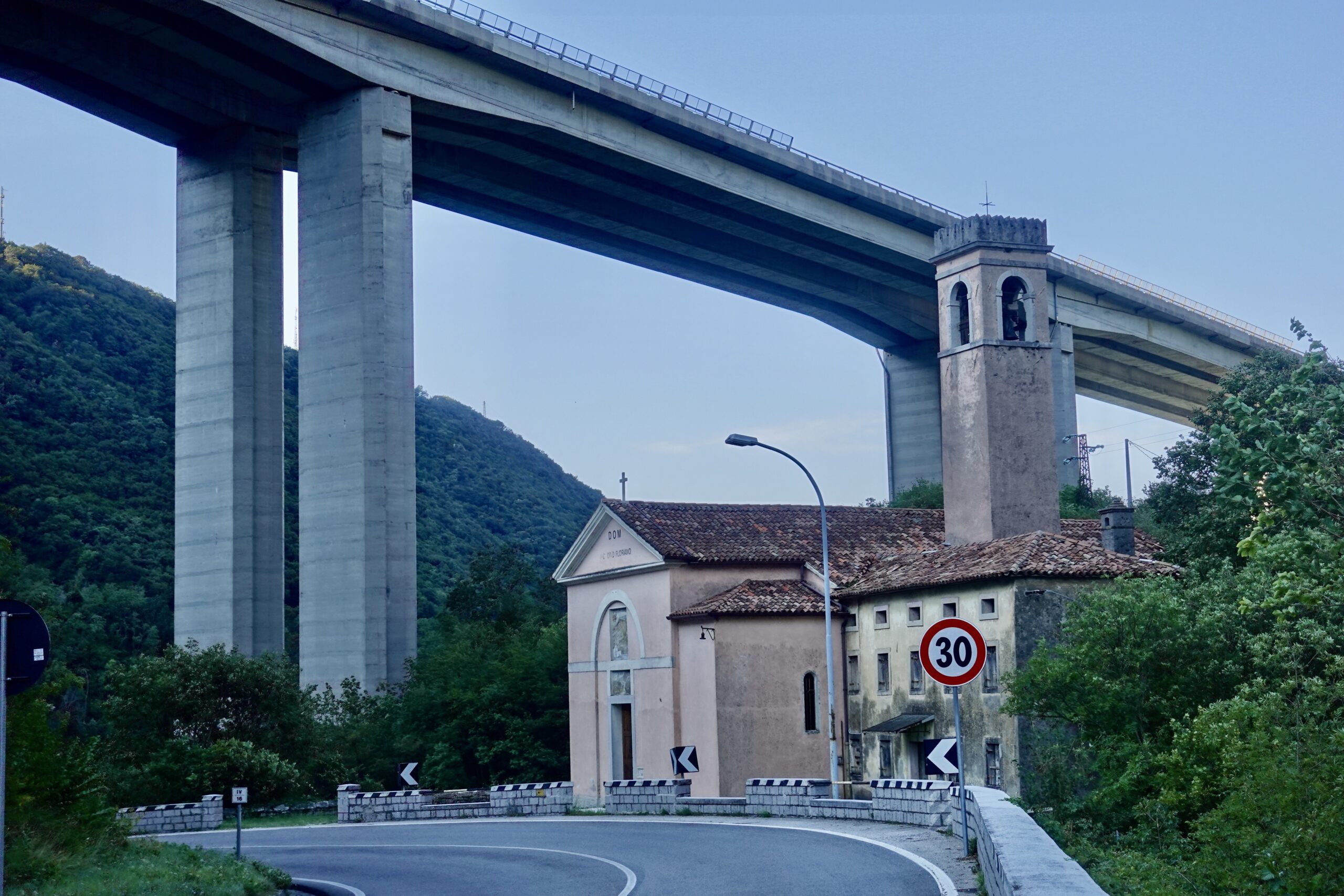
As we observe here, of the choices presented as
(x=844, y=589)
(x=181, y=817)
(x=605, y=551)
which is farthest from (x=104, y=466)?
(x=844, y=589)

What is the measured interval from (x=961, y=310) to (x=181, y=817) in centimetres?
2621

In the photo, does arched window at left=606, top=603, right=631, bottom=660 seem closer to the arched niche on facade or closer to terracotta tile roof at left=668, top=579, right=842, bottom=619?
the arched niche on facade

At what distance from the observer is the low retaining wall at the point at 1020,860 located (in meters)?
10.1

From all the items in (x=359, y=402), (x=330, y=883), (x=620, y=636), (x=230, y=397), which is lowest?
(x=330, y=883)

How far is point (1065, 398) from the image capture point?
86500 millimetres

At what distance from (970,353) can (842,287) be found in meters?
42.2

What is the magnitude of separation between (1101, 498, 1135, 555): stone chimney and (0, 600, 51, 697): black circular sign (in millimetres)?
33442

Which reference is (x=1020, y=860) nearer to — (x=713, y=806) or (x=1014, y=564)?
(x=713, y=806)

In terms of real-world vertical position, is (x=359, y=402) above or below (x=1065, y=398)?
below

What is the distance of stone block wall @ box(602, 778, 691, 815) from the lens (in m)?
33.0

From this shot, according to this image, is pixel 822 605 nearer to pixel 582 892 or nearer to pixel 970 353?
pixel 970 353

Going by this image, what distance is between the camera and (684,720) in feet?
148

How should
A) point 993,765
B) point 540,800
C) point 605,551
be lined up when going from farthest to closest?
point 605,551, point 993,765, point 540,800

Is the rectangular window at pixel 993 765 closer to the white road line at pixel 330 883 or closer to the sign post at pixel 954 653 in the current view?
the white road line at pixel 330 883
